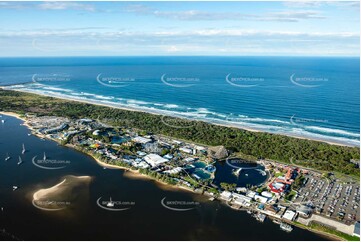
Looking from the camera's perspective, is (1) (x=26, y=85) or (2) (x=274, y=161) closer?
(2) (x=274, y=161)

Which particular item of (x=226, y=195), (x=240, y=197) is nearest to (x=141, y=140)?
(x=226, y=195)

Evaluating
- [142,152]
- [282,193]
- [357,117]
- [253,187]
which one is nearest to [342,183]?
[282,193]

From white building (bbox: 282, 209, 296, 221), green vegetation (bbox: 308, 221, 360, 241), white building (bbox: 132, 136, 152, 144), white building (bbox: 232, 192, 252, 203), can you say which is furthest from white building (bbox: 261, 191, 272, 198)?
white building (bbox: 132, 136, 152, 144)

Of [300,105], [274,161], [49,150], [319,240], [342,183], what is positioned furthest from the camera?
[300,105]

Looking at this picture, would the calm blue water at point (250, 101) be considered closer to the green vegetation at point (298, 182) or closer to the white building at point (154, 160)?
the green vegetation at point (298, 182)

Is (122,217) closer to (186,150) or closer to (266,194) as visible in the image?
(266,194)

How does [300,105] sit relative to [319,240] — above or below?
above

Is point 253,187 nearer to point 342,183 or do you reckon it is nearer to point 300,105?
point 342,183
